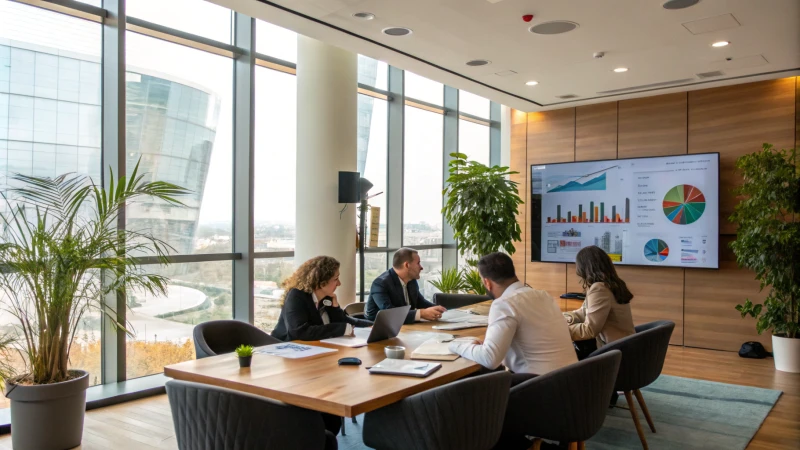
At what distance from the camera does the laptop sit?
334 cm

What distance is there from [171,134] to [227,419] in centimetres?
389

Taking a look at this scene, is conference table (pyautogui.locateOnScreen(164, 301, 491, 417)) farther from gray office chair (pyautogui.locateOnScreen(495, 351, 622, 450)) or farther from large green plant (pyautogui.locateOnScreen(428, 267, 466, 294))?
large green plant (pyautogui.locateOnScreen(428, 267, 466, 294))

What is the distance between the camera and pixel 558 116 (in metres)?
8.32

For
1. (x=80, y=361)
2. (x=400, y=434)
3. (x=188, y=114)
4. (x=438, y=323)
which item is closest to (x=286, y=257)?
(x=188, y=114)

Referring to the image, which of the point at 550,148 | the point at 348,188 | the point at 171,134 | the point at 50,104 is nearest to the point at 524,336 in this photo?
the point at 348,188

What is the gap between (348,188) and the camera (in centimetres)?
593

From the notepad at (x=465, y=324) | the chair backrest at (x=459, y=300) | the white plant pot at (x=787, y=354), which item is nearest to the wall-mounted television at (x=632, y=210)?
the white plant pot at (x=787, y=354)

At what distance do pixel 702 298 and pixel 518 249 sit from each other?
245 cm

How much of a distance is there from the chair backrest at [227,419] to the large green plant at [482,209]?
5.48m

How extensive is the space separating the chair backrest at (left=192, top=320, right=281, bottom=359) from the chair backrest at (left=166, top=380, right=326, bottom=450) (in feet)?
4.09

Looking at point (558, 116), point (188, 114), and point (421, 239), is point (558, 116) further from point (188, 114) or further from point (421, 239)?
point (188, 114)

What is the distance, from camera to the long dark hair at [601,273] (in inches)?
159

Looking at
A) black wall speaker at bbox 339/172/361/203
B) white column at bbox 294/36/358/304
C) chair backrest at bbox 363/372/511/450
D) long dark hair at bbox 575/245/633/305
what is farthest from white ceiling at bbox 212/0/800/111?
chair backrest at bbox 363/372/511/450

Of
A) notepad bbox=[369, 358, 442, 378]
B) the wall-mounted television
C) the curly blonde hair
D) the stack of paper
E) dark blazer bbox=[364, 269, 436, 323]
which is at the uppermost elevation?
the wall-mounted television
